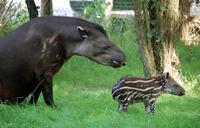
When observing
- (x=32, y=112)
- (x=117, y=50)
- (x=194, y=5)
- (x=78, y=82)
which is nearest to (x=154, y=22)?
(x=78, y=82)

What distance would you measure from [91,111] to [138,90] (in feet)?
2.16

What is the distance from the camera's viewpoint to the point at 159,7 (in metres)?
10.0

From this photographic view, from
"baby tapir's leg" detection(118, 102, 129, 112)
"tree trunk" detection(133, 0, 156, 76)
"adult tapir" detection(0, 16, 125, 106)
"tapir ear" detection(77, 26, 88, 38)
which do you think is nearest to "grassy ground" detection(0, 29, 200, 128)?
"baby tapir's leg" detection(118, 102, 129, 112)

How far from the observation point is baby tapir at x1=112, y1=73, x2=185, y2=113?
7.24m

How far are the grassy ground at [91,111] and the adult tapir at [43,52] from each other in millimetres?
311

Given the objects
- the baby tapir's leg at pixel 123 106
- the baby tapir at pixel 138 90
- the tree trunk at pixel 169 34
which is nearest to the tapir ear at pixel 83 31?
the baby tapir at pixel 138 90

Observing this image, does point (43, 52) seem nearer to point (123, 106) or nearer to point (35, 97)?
point (35, 97)

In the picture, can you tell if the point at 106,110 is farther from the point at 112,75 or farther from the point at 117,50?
the point at 112,75

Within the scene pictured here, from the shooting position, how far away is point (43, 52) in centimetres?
771

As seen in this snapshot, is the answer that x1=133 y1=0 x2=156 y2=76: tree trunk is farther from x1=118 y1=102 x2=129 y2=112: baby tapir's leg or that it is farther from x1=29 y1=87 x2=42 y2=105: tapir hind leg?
x1=118 y1=102 x2=129 y2=112: baby tapir's leg

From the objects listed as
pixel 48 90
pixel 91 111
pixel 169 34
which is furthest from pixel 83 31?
pixel 169 34

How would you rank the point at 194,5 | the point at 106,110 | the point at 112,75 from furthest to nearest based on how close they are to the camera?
1. the point at 194,5
2. the point at 112,75
3. the point at 106,110

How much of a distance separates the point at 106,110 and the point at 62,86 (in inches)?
119

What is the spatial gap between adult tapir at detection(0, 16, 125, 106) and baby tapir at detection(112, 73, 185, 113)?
461mm
